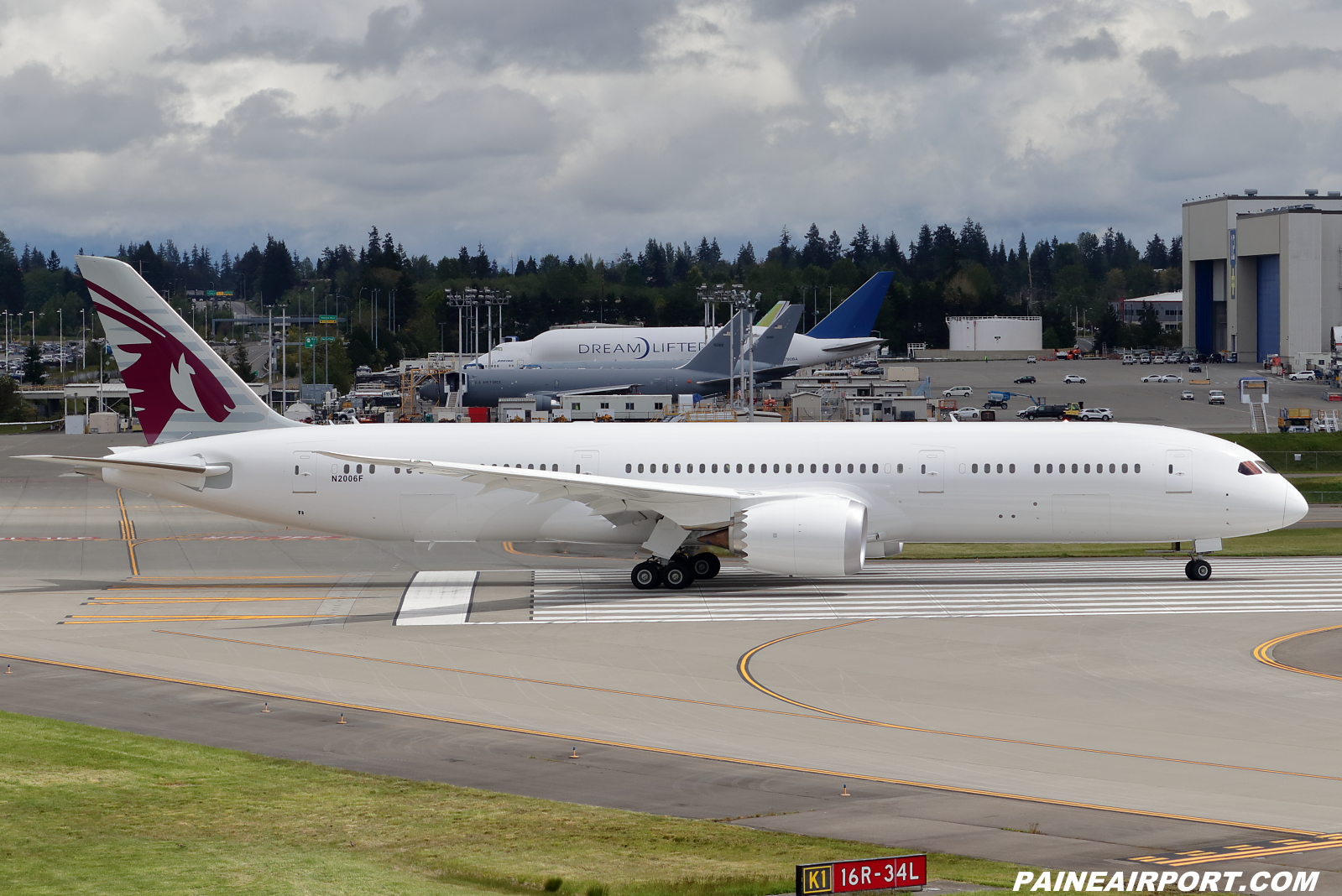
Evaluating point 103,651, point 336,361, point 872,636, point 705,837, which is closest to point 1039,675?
point 872,636

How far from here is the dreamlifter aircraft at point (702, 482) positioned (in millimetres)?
35656

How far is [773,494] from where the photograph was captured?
3581cm

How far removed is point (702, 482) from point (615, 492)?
3.23 meters

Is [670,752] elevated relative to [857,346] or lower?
lower

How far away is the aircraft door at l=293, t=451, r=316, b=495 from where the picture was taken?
37.5 metres

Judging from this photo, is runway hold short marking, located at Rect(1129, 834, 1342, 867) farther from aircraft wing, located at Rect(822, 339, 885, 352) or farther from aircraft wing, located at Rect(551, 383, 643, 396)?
aircraft wing, located at Rect(822, 339, 885, 352)

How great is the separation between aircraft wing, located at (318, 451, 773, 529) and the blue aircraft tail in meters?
72.6

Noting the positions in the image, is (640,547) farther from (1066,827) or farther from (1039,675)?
(1066,827)

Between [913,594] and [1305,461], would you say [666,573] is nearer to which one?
[913,594]

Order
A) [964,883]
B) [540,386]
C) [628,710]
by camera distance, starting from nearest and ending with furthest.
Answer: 1. [964,883]
2. [628,710]
3. [540,386]

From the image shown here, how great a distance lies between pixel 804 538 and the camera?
3378 centimetres

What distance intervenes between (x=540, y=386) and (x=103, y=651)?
78941 millimetres

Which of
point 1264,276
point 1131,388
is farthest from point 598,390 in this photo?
point 1264,276

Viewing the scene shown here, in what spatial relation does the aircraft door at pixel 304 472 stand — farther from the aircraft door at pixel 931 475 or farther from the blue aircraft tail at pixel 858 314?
the blue aircraft tail at pixel 858 314
